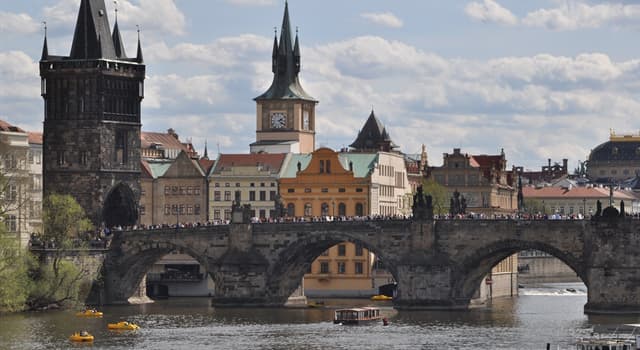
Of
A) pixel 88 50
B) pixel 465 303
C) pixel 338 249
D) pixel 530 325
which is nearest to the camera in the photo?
pixel 530 325

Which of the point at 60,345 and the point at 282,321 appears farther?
the point at 282,321

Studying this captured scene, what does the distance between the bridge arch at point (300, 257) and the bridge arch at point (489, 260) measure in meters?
5.28

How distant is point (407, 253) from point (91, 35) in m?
32.7

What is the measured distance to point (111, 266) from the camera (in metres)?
178

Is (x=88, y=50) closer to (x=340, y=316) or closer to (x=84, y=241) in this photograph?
(x=84, y=241)

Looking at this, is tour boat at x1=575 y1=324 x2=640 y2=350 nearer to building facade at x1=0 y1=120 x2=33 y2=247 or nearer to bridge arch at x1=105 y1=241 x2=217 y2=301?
building facade at x1=0 y1=120 x2=33 y2=247

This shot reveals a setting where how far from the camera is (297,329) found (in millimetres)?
149125

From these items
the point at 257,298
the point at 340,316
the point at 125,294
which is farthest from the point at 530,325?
the point at 125,294

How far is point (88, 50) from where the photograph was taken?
593 feet

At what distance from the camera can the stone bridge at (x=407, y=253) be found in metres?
160

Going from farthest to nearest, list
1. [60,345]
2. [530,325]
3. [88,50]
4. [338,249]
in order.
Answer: [338,249] → [88,50] → [530,325] → [60,345]

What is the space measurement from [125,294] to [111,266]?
260 centimetres

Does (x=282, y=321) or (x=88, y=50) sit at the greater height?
(x=88, y=50)

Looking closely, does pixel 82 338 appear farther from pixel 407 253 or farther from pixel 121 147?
pixel 121 147
